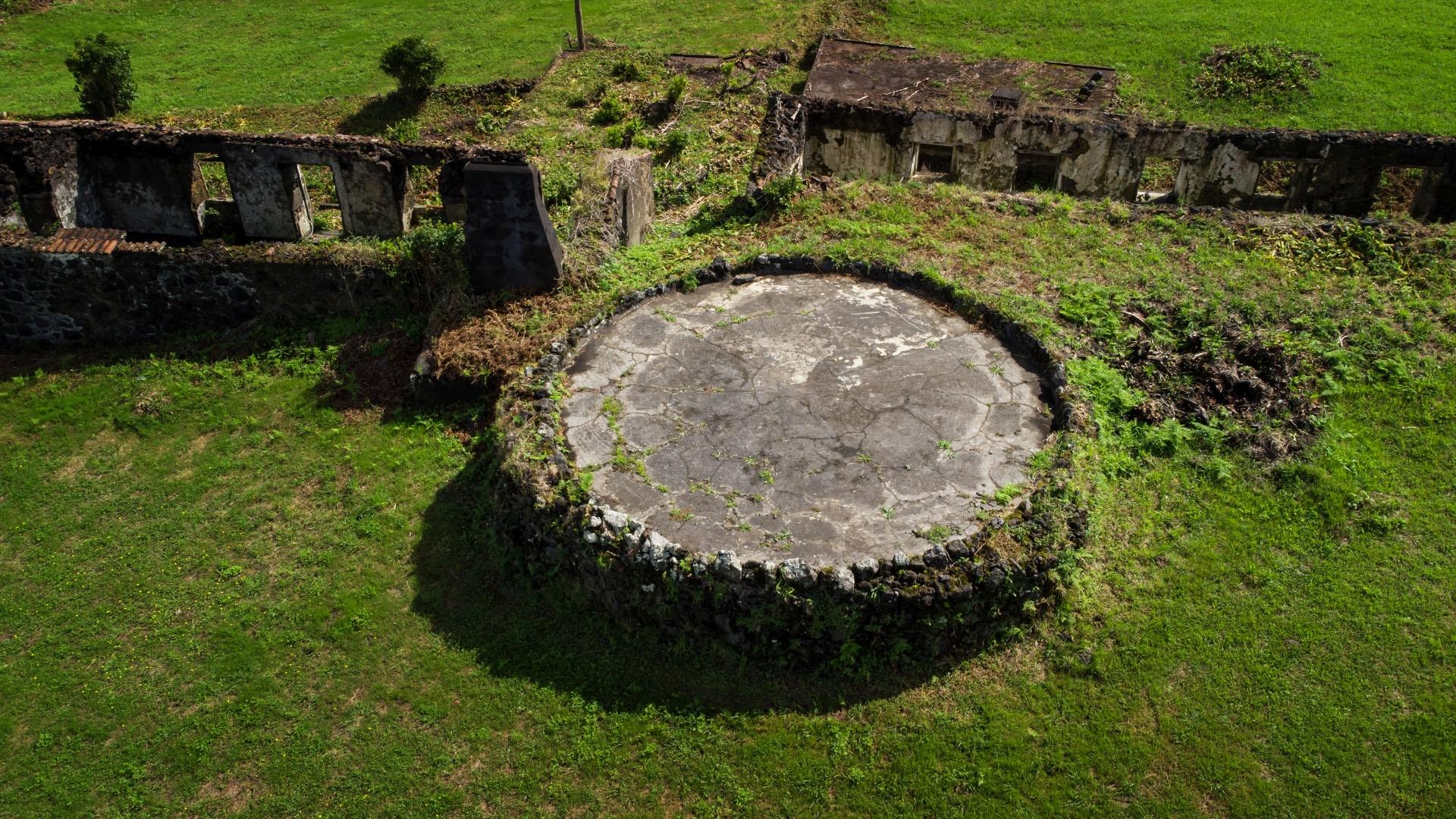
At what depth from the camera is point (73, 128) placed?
16.0m

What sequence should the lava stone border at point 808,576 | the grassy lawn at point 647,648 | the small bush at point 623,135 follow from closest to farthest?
the grassy lawn at point 647,648
the lava stone border at point 808,576
the small bush at point 623,135

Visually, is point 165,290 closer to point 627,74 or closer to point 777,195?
point 777,195

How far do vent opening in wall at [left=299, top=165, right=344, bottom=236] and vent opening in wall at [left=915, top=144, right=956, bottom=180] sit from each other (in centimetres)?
1060

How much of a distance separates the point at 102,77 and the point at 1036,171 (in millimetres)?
20136

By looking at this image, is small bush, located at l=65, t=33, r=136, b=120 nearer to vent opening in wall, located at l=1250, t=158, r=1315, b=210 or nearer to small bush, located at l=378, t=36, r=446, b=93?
small bush, located at l=378, t=36, r=446, b=93

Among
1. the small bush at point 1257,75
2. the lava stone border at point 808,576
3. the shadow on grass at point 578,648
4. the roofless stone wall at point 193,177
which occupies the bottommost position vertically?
the shadow on grass at point 578,648

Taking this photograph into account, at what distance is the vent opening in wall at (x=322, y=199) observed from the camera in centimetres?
1738

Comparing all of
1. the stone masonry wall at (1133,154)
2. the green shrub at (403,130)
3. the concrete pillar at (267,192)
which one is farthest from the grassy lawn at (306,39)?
the stone masonry wall at (1133,154)

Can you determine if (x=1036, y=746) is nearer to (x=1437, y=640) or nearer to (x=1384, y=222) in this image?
(x=1437, y=640)

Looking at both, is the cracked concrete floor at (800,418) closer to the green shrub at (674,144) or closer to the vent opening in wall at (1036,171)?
the green shrub at (674,144)

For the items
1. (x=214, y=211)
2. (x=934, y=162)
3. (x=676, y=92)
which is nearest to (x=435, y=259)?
(x=214, y=211)

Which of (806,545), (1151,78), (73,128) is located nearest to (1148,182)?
(1151,78)

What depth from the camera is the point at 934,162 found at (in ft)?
62.7

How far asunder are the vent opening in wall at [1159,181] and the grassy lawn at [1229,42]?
189 cm
